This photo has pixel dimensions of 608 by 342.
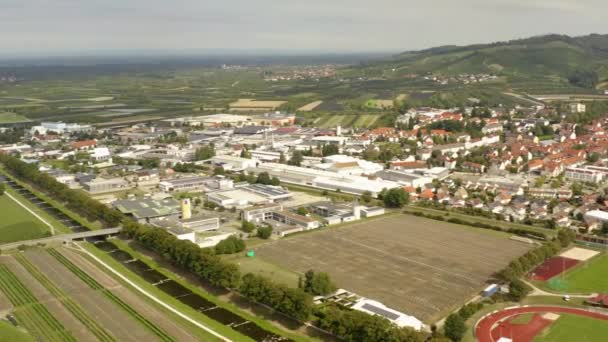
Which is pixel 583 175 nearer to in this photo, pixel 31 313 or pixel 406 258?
pixel 406 258

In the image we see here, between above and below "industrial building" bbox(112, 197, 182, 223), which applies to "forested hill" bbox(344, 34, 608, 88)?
above

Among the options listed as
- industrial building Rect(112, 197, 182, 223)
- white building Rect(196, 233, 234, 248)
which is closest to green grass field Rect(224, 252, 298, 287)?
white building Rect(196, 233, 234, 248)

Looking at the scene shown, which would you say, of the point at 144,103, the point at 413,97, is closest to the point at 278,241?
the point at 413,97

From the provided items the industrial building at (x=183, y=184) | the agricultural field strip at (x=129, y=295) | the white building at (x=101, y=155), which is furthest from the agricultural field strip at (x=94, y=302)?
the white building at (x=101, y=155)

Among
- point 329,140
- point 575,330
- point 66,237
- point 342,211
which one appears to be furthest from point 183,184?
point 575,330

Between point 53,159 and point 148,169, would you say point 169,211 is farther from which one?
point 53,159

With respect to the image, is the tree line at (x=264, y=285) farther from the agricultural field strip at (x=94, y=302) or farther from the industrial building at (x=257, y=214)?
the industrial building at (x=257, y=214)

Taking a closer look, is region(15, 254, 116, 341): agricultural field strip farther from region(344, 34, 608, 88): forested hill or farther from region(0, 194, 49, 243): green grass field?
region(344, 34, 608, 88): forested hill
